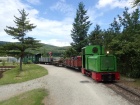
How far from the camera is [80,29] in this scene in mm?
61812

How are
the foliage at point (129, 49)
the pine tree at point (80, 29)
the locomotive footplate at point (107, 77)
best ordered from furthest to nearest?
the pine tree at point (80, 29) < the foliage at point (129, 49) < the locomotive footplate at point (107, 77)

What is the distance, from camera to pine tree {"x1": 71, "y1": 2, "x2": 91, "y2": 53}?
197 feet

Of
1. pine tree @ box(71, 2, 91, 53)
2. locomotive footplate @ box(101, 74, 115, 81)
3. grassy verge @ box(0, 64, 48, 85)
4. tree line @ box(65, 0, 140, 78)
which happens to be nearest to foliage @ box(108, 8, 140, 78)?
tree line @ box(65, 0, 140, 78)

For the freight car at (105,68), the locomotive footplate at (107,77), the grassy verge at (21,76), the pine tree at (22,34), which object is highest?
the pine tree at (22,34)

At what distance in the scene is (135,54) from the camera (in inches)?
985

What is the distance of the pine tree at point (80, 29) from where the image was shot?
197 ft

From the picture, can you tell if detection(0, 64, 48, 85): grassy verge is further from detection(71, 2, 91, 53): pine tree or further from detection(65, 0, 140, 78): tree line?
detection(71, 2, 91, 53): pine tree

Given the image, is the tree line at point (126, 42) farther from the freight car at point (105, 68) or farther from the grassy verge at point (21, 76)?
the grassy verge at point (21, 76)

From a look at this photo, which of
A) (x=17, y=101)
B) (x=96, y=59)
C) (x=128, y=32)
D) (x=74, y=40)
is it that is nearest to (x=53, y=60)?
(x=74, y=40)

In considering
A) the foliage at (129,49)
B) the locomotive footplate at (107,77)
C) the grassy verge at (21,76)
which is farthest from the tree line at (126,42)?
the grassy verge at (21,76)

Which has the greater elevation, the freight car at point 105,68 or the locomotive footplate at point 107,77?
the freight car at point 105,68

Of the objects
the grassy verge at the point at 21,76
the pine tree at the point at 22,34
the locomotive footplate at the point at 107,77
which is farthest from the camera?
the pine tree at the point at 22,34

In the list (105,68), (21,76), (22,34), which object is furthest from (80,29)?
(105,68)

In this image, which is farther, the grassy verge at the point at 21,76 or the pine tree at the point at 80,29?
the pine tree at the point at 80,29
